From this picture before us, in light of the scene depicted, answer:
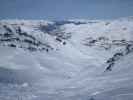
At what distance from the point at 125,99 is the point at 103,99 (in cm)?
1814

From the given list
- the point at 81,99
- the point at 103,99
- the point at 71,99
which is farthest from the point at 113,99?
the point at 71,99

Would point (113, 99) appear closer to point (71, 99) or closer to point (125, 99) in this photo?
point (125, 99)

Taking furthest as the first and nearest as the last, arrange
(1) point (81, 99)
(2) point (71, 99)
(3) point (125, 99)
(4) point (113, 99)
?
(2) point (71, 99), (1) point (81, 99), (4) point (113, 99), (3) point (125, 99)

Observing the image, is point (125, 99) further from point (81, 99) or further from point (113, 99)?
point (81, 99)

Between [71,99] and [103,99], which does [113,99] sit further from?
[71,99]

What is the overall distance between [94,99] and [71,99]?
31872 mm

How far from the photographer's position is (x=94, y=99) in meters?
172

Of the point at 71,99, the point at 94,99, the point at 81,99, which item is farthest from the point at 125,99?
the point at 71,99

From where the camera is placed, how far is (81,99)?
18750 cm

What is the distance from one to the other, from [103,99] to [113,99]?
6.64 m

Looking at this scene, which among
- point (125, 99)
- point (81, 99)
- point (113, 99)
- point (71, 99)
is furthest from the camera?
point (71, 99)

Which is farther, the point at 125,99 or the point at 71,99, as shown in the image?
the point at 71,99

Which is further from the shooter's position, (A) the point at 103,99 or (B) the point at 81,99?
(B) the point at 81,99

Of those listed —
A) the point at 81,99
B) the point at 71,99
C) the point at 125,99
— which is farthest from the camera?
the point at 71,99
